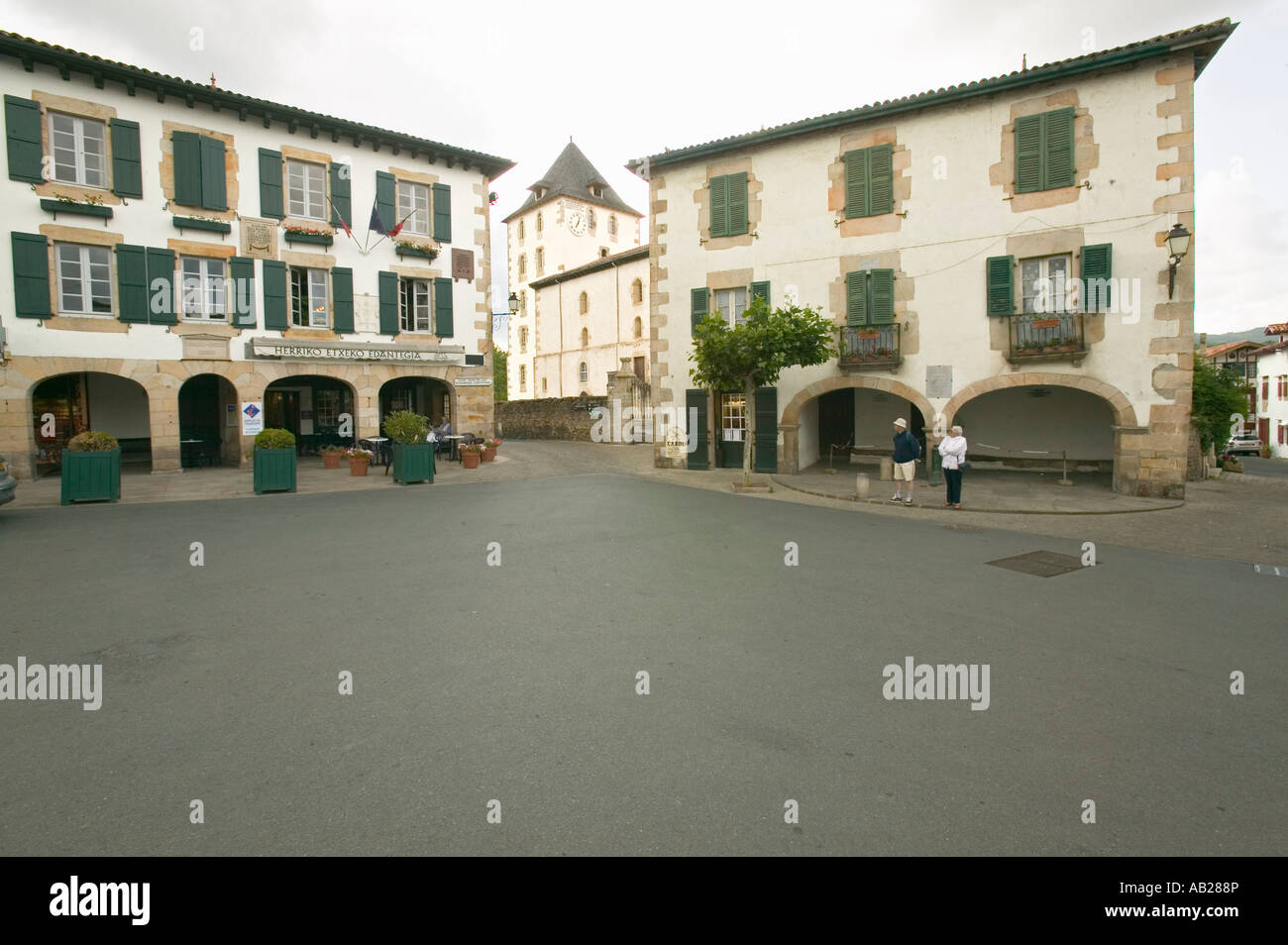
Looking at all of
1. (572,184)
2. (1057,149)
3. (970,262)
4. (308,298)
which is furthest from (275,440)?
(572,184)

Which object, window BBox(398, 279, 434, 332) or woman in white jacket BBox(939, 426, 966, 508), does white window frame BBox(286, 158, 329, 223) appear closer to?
window BBox(398, 279, 434, 332)

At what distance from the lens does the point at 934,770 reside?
11.1 feet

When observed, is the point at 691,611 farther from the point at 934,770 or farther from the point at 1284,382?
the point at 1284,382

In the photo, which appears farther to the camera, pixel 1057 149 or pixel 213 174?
pixel 213 174

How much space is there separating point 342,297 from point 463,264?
4041 mm

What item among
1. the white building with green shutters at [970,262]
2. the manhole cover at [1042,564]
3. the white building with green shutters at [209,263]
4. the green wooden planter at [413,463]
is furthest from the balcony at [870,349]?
the white building with green shutters at [209,263]

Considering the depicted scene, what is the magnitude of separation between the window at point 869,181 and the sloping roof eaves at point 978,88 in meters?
0.81

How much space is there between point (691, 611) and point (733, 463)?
46.6 feet

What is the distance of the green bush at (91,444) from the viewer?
1334 cm

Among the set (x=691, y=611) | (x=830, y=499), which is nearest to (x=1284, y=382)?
(x=830, y=499)

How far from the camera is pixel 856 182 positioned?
17172 millimetres

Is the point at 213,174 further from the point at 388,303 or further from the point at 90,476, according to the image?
the point at 90,476

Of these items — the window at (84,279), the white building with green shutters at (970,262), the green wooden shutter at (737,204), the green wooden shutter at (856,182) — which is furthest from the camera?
the green wooden shutter at (737,204)

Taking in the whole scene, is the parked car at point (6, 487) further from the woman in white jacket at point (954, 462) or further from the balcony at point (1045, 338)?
the balcony at point (1045, 338)
